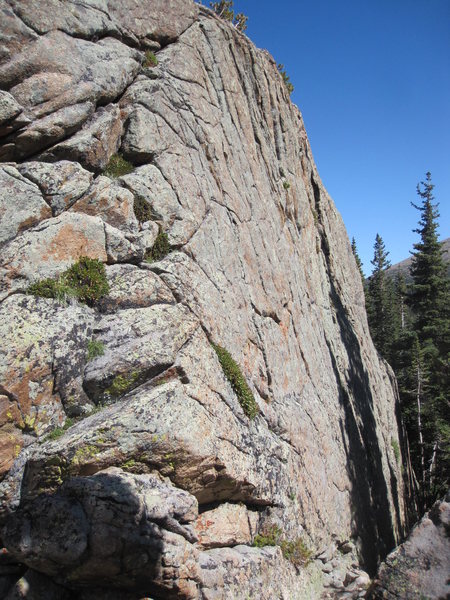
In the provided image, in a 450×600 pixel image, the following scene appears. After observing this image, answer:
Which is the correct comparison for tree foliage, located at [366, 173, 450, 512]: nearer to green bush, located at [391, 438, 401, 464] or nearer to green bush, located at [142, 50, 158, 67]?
green bush, located at [391, 438, 401, 464]

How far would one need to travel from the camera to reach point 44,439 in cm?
779

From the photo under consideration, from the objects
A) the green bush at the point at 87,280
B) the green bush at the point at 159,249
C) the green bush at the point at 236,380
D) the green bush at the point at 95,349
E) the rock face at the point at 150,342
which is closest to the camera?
the rock face at the point at 150,342

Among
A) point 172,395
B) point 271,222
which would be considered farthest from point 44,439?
Answer: point 271,222

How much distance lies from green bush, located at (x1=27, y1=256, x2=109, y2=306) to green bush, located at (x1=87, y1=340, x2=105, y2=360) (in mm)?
1022

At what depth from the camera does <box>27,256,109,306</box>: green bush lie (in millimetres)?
8861

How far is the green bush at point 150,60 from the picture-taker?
1352cm

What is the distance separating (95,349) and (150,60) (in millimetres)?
9875

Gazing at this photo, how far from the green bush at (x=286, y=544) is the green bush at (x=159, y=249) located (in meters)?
6.95

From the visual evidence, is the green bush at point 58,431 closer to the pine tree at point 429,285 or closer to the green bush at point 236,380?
the green bush at point 236,380

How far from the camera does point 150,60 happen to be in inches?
535

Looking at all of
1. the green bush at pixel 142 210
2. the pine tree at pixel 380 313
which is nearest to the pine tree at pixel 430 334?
the pine tree at pixel 380 313

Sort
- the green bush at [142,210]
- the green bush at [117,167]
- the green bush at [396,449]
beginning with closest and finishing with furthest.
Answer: the green bush at [142,210], the green bush at [117,167], the green bush at [396,449]

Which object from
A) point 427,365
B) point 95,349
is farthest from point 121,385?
point 427,365

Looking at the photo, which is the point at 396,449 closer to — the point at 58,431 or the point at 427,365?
the point at 427,365
